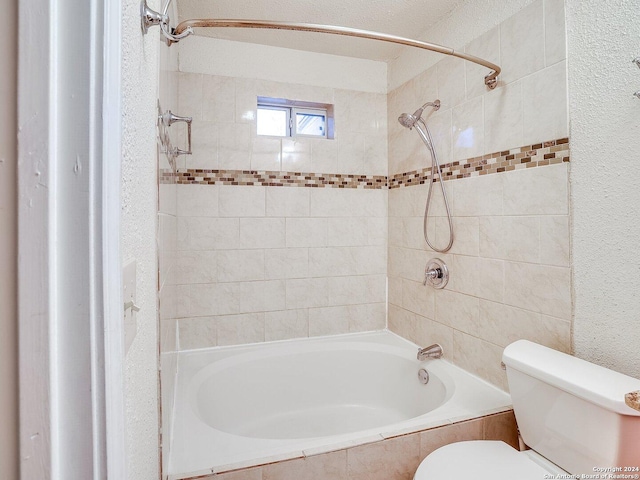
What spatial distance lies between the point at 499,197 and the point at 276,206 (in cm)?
128

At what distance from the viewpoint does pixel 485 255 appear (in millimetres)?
1642

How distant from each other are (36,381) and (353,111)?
2.35 m

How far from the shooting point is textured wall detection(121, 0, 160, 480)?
0.49 meters

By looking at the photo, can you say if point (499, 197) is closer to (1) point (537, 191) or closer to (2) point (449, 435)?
(1) point (537, 191)

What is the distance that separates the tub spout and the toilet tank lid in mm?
628

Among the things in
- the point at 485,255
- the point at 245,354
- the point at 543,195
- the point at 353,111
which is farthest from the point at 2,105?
the point at 353,111

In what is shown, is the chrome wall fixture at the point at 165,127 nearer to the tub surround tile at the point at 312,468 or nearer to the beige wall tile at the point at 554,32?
the tub surround tile at the point at 312,468

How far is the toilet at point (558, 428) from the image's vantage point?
0.93 m

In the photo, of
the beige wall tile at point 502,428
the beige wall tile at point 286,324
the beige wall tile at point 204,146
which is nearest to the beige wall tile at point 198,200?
the beige wall tile at point 204,146

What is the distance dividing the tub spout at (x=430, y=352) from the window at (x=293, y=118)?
1506mm

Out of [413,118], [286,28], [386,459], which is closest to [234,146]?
[286,28]

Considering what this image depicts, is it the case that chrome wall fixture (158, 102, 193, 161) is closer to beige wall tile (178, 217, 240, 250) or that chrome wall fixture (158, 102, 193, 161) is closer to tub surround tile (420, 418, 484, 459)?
beige wall tile (178, 217, 240, 250)

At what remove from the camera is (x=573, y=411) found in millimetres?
1028

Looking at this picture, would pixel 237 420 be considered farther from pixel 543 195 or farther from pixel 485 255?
pixel 543 195
